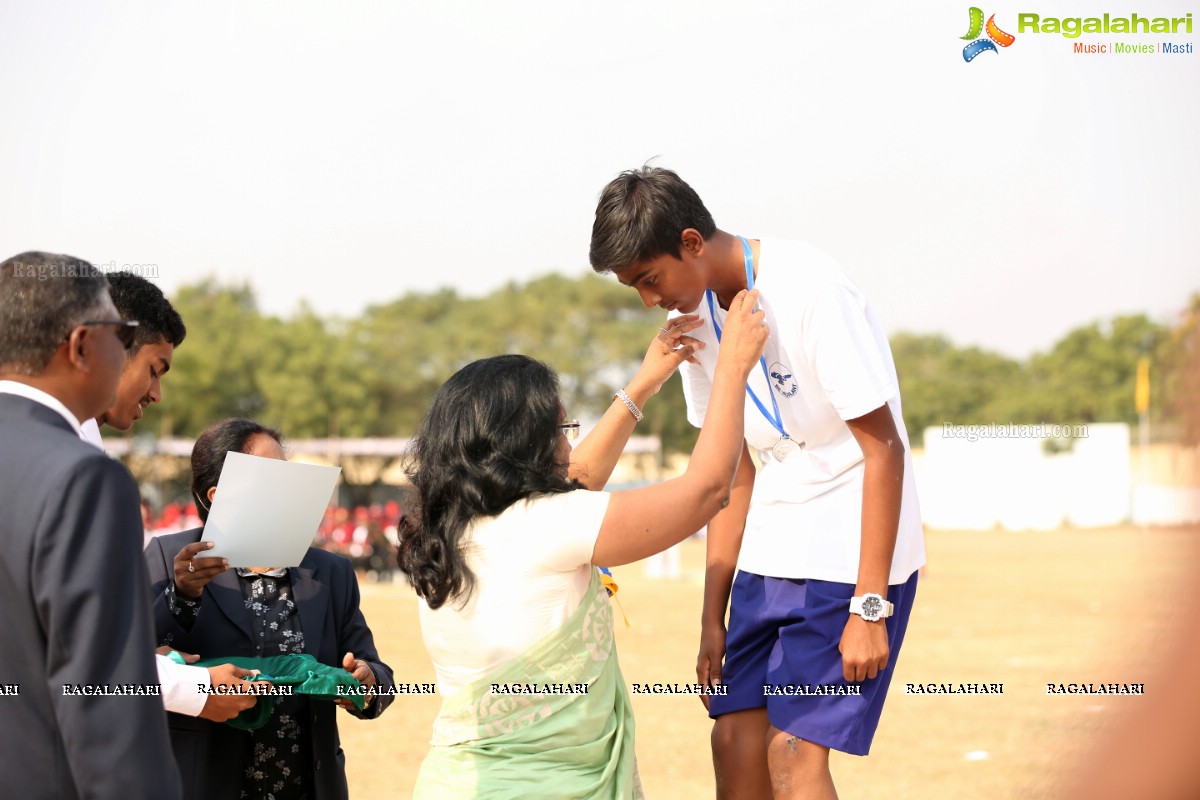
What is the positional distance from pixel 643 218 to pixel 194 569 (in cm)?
167

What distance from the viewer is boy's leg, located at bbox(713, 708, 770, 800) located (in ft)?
11.7

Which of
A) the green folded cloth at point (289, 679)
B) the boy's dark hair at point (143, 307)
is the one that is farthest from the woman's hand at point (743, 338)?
the boy's dark hair at point (143, 307)

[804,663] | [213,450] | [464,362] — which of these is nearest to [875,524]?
[804,663]

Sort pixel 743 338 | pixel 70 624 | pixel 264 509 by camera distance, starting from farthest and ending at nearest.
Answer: pixel 264 509 → pixel 743 338 → pixel 70 624

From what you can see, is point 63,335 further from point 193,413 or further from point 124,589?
point 193,413

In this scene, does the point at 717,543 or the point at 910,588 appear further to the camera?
the point at 717,543

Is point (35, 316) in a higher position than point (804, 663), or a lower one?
higher

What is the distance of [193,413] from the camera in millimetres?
38875

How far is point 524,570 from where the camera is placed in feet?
9.43

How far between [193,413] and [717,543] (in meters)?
37.6

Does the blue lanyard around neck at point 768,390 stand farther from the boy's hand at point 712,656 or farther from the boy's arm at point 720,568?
the boy's hand at point 712,656

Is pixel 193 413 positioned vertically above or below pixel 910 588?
below

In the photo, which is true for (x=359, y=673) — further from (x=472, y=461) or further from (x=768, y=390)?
(x=768, y=390)

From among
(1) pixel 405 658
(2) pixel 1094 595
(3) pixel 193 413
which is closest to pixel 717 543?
(1) pixel 405 658
